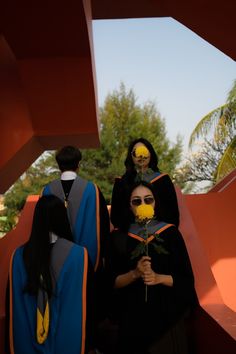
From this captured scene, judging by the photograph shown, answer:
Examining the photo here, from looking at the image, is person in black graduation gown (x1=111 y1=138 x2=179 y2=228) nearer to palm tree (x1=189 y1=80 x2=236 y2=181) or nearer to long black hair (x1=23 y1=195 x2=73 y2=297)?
long black hair (x1=23 y1=195 x2=73 y2=297)

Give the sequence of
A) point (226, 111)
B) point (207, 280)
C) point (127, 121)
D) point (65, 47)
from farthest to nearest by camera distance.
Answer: point (127, 121), point (226, 111), point (65, 47), point (207, 280)

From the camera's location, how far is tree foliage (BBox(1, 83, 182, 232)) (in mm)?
26144

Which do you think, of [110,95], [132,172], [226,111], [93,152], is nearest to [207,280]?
[132,172]

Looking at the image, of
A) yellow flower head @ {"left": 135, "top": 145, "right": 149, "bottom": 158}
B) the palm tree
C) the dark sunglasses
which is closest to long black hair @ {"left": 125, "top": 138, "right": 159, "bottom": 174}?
yellow flower head @ {"left": 135, "top": 145, "right": 149, "bottom": 158}

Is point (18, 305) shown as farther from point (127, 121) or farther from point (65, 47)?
point (127, 121)

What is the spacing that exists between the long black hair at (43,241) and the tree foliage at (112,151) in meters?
22.5

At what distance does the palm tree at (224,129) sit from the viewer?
1475 cm

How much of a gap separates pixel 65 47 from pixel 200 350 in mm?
4458

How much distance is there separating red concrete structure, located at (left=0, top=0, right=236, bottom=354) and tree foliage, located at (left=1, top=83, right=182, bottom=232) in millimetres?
18236

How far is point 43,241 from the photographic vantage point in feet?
7.95

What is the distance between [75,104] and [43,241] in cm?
459

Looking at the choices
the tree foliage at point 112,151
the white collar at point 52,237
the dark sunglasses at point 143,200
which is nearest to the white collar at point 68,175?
the dark sunglasses at point 143,200

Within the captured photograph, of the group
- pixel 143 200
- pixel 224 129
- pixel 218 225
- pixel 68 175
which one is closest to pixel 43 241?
pixel 143 200

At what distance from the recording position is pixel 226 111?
15078 millimetres
